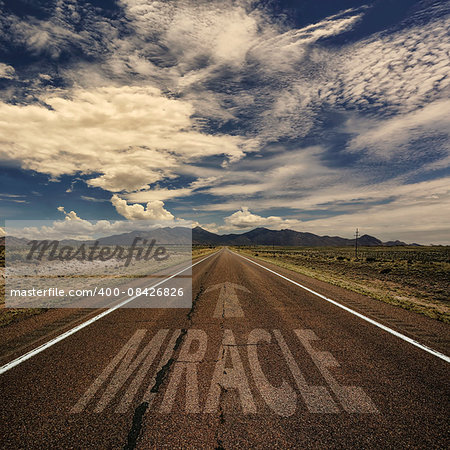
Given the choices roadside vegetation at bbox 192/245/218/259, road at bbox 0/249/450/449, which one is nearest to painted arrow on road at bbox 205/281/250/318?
road at bbox 0/249/450/449

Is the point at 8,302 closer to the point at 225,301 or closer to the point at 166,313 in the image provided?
the point at 166,313

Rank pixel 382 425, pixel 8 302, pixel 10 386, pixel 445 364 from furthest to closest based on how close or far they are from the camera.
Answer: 1. pixel 8 302
2. pixel 445 364
3. pixel 10 386
4. pixel 382 425

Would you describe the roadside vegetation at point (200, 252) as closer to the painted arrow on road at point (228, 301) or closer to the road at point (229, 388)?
the painted arrow on road at point (228, 301)

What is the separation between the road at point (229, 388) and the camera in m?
2.50

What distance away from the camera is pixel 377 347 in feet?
15.1

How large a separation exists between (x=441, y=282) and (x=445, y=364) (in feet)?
53.6

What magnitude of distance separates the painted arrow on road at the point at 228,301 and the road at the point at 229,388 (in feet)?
3.18

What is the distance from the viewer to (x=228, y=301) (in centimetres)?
840

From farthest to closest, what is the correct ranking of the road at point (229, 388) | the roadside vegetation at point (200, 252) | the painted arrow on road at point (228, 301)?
the roadside vegetation at point (200, 252) → the painted arrow on road at point (228, 301) → the road at point (229, 388)

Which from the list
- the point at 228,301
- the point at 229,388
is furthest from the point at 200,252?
the point at 229,388

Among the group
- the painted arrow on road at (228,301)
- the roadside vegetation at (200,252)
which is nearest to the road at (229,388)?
the painted arrow on road at (228,301)

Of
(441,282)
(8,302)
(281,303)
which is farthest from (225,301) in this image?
(441,282)

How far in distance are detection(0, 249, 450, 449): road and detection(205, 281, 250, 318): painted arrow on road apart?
97cm

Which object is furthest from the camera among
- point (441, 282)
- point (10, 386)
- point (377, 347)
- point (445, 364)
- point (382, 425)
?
point (441, 282)
